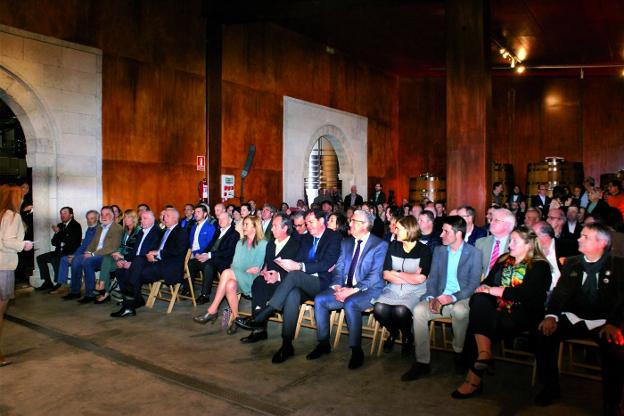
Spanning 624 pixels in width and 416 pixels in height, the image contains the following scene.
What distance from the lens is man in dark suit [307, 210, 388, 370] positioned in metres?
4.04

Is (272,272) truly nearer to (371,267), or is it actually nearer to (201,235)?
(371,267)

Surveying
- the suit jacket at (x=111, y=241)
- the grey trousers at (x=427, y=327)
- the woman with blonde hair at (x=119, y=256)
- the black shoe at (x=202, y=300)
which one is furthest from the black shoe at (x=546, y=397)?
the suit jacket at (x=111, y=241)

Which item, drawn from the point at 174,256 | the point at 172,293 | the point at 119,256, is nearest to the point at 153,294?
the point at 172,293

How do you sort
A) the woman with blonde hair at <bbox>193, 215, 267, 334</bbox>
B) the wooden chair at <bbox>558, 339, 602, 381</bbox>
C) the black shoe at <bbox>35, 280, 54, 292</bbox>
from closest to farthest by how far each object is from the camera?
the wooden chair at <bbox>558, 339, 602, 381</bbox>
the woman with blonde hair at <bbox>193, 215, 267, 334</bbox>
the black shoe at <bbox>35, 280, 54, 292</bbox>

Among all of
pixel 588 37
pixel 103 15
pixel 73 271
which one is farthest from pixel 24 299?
pixel 588 37

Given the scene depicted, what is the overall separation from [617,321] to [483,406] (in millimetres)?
944

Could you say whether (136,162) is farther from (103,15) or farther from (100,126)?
(103,15)

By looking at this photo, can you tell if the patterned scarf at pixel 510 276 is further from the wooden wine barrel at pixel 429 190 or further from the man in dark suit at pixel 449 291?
the wooden wine barrel at pixel 429 190

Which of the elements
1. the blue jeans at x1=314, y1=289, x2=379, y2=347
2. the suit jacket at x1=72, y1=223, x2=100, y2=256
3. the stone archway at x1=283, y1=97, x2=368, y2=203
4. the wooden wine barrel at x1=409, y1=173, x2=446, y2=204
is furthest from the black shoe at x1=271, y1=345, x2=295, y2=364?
the wooden wine barrel at x1=409, y1=173, x2=446, y2=204

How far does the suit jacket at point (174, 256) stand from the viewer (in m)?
5.54

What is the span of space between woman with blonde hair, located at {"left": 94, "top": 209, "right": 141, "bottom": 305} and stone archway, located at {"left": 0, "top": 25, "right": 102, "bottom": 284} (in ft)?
5.96

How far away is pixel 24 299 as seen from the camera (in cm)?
639

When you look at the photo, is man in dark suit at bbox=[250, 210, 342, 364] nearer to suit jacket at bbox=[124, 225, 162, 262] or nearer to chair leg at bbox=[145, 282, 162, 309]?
chair leg at bbox=[145, 282, 162, 309]

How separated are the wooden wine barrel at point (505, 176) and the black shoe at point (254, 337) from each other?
9.80 metres
